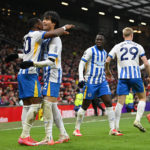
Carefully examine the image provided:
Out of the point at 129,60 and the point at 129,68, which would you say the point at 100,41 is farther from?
the point at 129,68

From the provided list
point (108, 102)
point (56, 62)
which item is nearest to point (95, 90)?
point (108, 102)

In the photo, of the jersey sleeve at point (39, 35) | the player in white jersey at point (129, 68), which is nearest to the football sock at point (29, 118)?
the jersey sleeve at point (39, 35)

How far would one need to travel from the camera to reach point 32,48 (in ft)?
17.2

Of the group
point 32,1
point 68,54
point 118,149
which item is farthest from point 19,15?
point 118,149

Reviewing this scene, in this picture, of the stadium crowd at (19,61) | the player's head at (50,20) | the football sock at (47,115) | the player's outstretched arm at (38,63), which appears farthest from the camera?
the stadium crowd at (19,61)

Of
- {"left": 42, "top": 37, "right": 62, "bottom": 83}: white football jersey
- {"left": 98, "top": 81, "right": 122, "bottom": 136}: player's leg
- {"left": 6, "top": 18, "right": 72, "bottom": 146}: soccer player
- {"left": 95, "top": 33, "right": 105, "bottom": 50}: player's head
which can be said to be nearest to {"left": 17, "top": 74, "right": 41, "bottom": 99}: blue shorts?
{"left": 6, "top": 18, "right": 72, "bottom": 146}: soccer player

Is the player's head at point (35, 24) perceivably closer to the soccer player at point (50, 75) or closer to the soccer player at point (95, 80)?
the soccer player at point (50, 75)

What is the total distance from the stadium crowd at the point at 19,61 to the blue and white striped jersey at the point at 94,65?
316 inches

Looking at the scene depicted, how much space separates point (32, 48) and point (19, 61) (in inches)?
681

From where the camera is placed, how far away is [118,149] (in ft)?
15.4

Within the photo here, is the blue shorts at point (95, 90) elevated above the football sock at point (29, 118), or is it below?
above

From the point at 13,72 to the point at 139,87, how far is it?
43.3ft

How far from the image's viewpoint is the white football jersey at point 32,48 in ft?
17.0

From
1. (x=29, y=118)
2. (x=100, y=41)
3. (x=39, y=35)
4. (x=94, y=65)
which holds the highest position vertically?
(x=100, y=41)
